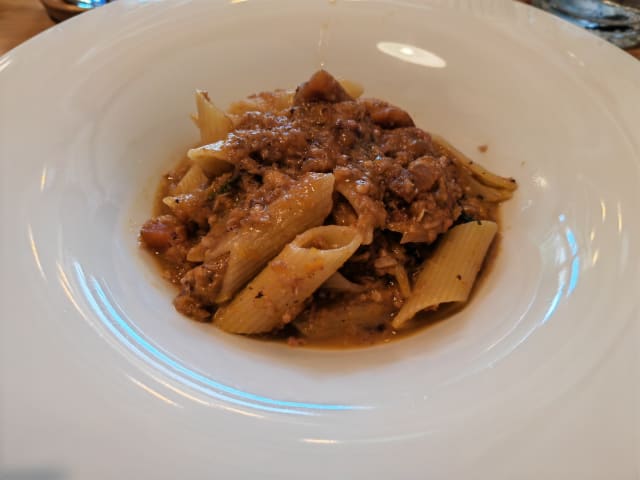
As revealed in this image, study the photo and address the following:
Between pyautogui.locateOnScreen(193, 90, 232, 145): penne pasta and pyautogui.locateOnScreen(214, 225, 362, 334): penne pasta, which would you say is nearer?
pyautogui.locateOnScreen(214, 225, 362, 334): penne pasta

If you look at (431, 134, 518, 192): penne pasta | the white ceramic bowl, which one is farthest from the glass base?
(431, 134, 518, 192): penne pasta

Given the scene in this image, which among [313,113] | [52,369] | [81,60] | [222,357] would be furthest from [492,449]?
[81,60]

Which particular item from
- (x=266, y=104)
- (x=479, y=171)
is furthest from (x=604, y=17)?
(x=266, y=104)

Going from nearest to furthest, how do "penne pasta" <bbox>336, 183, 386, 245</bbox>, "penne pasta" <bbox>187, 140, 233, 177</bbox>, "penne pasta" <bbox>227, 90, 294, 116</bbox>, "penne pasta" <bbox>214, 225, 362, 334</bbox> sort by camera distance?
"penne pasta" <bbox>214, 225, 362, 334</bbox>, "penne pasta" <bbox>336, 183, 386, 245</bbox>, "penne pasta" <bbox>187, 140, 233, 177</bbox>, "penne pasta" <bbox>227, 90, 294, 116</bbox>

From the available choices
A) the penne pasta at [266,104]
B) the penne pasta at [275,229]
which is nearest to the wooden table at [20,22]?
the penne pasta at [266,104]

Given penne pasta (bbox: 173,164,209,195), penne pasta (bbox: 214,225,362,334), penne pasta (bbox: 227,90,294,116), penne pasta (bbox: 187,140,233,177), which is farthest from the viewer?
penne pasta (bbox: 227,90,294,116)

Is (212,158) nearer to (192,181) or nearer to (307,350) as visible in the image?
(192,181)

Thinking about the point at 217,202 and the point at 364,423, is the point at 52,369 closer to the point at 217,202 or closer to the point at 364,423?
the point at 364,423

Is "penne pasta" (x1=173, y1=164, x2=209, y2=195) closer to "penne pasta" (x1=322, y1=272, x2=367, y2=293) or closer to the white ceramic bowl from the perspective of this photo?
the white ceramic bowl

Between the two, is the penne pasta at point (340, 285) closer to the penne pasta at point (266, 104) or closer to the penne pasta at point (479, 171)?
the penne pasta at point (479, 171)
